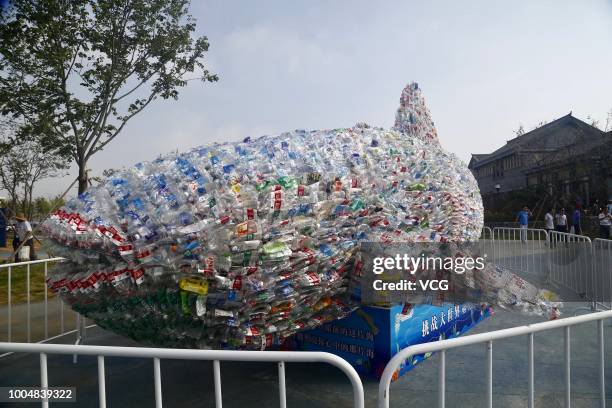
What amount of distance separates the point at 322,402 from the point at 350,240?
109cm

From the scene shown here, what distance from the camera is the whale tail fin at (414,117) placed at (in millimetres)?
4934

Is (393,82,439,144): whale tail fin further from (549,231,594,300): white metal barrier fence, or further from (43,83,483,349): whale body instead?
(549,231,594,300): white metal barrier fence

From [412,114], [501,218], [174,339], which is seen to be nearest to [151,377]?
[174,339]

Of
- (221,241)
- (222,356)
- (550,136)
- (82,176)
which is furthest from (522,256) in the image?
(550,136)

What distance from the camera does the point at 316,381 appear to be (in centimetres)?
315

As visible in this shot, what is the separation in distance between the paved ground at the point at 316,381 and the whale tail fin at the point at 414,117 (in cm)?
227

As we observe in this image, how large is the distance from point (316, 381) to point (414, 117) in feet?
10.0

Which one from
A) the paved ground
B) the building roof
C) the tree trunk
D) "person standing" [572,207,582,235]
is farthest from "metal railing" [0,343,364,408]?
the building roof

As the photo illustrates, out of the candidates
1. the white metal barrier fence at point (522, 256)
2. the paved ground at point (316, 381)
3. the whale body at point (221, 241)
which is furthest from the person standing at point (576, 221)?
the whale body at point (221, 241)

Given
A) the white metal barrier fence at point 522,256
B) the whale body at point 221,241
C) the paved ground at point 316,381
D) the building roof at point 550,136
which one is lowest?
the paved ground at point 316,381

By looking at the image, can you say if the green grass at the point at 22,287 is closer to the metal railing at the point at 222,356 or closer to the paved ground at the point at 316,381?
the paved ground at the point at 316,381

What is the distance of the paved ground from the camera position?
2.89m

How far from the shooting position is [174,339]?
227 cm

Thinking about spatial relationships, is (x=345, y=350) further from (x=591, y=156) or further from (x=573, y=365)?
(x=591, y=156)
